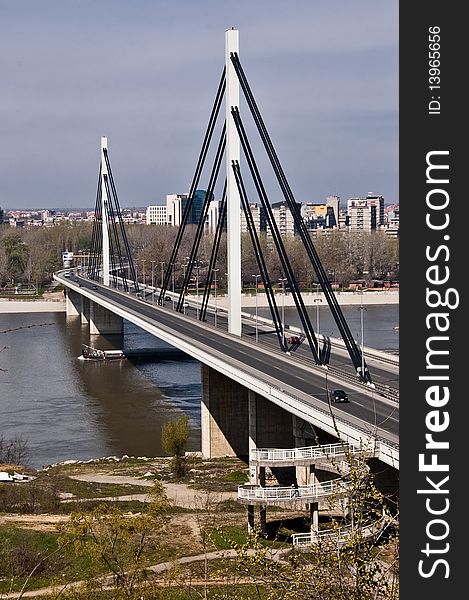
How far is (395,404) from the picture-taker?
685 inches

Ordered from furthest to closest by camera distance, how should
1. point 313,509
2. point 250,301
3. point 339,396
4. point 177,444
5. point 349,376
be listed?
point 250,301 → point 177,444 → point 349,376 → point 339,396 → point 313,509

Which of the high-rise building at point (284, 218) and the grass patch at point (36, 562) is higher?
the high-rise building at point (284, 218)

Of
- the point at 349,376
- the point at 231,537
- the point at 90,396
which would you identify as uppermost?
the point at 349,376

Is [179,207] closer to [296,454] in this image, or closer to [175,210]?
[175,210]

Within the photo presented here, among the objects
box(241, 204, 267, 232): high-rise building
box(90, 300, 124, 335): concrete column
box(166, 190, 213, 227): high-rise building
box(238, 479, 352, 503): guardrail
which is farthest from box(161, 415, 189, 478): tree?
box(166, 190, 213, 227): high-rise building

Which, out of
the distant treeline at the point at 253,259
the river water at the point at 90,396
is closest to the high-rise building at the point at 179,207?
the distant treeline at the point at 253,259

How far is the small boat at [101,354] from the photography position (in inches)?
1689

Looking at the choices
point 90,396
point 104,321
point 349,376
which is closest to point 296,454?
point 349,376

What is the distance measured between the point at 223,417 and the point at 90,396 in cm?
925

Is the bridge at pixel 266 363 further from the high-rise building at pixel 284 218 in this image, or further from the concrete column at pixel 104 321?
the high-rise building at pixel 284 218

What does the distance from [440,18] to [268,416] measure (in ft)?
57.0

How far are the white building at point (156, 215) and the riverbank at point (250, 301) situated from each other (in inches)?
3675

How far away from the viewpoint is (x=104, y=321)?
169 feet

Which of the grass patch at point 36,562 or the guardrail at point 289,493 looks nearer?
the grass patch at point 36,562
